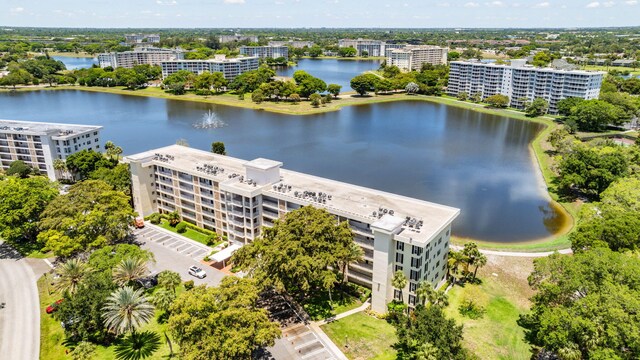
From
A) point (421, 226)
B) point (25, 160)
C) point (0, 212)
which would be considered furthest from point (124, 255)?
point (25, 160)

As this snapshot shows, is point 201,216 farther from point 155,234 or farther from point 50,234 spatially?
point 50,234

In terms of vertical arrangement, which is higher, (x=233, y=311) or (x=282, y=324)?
(x=233, y=311)

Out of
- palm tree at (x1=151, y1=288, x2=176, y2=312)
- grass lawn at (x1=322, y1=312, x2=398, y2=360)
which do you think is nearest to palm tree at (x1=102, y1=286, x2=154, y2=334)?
palm tree at (x1=151, y1=288, x2=176, y2=312)

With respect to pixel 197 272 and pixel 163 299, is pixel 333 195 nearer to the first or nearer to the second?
pixel 197 272

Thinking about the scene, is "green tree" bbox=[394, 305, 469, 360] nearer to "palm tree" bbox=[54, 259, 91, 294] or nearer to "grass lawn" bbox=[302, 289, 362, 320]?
"grass lawn" bbox=[302, 289, 362, 320]

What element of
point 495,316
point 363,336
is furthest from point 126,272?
point 495,316
